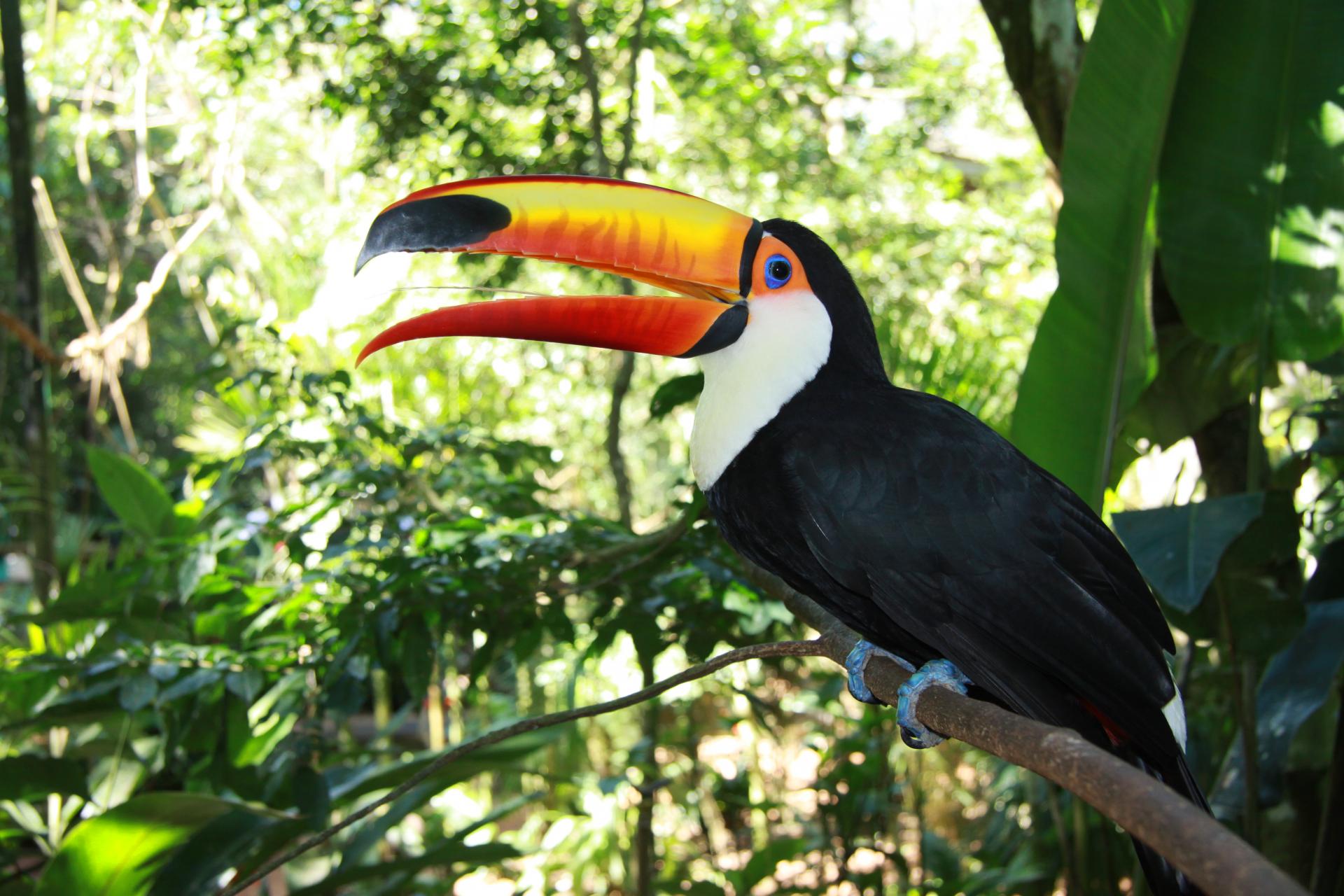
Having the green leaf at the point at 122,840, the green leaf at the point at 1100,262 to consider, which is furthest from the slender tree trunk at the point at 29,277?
the green leaf at the point at 1100,262

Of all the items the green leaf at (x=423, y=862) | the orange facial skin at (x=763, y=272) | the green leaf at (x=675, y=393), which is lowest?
the green leaf at (x=423, y=862)

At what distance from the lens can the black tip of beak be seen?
1490mm

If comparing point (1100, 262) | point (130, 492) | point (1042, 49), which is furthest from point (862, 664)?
point (130, 492)

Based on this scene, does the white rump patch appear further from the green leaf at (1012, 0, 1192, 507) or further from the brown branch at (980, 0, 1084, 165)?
the brown branch at (980, 0, 1084, 165)

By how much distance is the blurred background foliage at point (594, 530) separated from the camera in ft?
7.02

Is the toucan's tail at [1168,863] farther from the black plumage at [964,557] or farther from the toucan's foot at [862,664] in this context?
the toucan's foot at [862,664]

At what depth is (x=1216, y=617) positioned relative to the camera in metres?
2.20

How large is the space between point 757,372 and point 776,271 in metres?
0.18

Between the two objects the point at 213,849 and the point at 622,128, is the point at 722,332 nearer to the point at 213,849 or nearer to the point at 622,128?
Result: the point at 213,849

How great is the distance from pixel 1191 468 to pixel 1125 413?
2219mm

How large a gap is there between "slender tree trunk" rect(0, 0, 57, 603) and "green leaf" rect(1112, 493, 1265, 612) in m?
2.53

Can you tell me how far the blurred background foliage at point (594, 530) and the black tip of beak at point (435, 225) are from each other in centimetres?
7

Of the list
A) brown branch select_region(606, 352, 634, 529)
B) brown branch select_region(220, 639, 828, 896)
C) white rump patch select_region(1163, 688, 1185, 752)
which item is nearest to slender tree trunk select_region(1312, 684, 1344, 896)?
white rump patch select_region(1163, 688, 1185, 752)

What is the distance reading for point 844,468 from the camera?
4.73 feet
